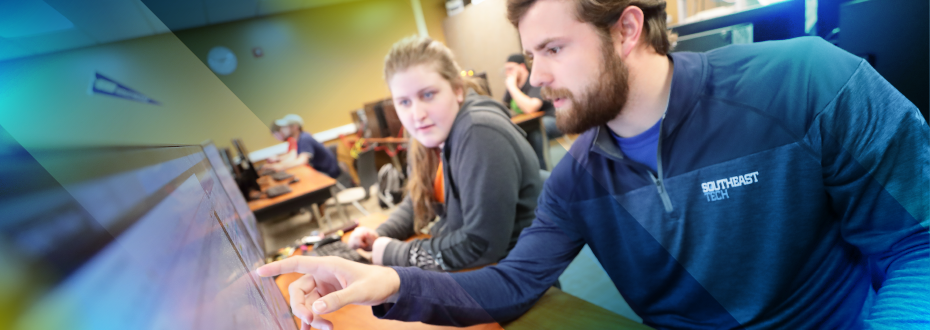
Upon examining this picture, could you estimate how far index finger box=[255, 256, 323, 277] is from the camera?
285 mm

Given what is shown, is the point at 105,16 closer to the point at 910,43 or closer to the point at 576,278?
the point at 910,43

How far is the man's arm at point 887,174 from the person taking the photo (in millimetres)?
337

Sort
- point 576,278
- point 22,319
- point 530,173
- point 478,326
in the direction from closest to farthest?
1. point 22,319
2. point 478,326
3. point 530,173
4. point 576,278

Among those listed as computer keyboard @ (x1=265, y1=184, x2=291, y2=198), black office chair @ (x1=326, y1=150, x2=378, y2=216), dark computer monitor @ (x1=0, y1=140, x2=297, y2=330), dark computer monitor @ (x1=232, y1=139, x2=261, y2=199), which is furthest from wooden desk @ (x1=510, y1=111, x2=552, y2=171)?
computer keyboard @ (x1=265, y1=184, x2=291, y2=198)

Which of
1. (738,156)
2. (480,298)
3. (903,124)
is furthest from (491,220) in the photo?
(903,124)

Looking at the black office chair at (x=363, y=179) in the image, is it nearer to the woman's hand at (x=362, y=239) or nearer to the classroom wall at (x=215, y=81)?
the woman's hand at (x=362, y=239)

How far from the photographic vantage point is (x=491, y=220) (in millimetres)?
545

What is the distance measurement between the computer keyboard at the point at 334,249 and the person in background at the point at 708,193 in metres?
0.22

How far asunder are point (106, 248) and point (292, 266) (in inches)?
8.3

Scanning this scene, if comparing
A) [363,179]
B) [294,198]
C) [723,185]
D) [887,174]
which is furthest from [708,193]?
[294,198]

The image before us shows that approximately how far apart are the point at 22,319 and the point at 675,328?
0.64 metres

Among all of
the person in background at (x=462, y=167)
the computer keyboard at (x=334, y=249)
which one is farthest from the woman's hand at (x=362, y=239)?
the person in background at (x=462, y=167)

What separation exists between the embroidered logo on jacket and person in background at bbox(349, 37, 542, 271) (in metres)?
0.24

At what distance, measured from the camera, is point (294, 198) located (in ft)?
5.77
